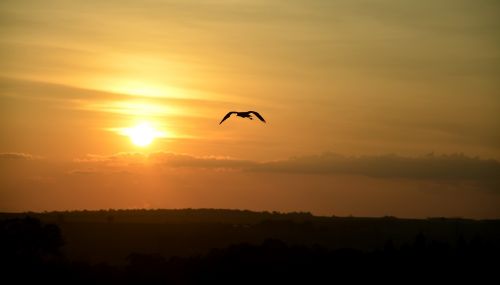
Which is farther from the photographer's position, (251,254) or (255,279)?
(251,254)

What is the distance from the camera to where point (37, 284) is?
233 feet

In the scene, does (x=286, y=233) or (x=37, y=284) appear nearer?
(x=37, y=284)

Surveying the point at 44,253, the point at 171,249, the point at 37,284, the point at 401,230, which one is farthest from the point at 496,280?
the point at 401,230

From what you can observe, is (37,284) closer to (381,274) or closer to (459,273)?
(381,274)

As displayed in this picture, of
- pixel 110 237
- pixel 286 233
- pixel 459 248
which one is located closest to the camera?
pixel 459 248

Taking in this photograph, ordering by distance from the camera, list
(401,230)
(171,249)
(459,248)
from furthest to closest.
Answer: (401,230), (171,249), (459,248)

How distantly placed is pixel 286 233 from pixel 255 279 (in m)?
94.6

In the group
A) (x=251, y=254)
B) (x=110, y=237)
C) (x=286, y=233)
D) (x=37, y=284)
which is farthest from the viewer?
(x=286, y=233)

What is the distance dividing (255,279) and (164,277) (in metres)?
7.38

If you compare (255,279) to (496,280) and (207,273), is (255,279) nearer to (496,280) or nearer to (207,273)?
(207,273)

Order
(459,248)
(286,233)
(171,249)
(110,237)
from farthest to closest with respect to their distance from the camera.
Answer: (286,233), (110,237), (171,249), (459,248)

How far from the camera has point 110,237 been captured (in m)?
154

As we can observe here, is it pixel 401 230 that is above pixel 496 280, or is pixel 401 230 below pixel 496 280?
above

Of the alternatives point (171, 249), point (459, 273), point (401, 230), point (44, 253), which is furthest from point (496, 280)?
point (401, 230)
